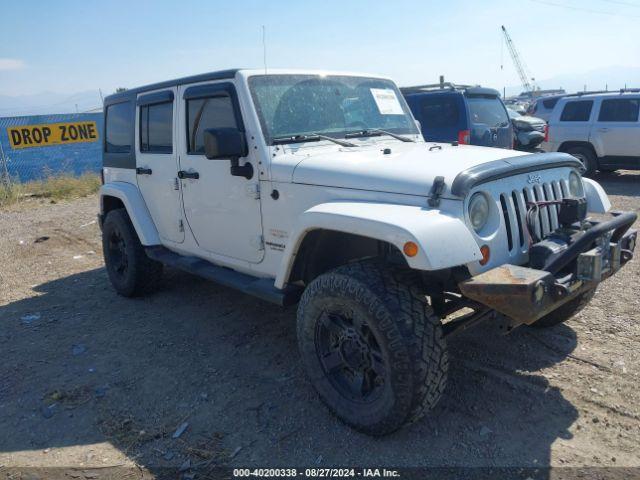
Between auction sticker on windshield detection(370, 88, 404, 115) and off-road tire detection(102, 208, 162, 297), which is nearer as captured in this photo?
auction sticker on windshield detection(370, 88, 404, 115)

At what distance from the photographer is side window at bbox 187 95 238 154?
3934 mm

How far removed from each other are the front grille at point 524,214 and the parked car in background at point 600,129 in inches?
333

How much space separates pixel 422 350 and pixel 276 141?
5.73 feet

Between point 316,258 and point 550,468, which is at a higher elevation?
point 316,258

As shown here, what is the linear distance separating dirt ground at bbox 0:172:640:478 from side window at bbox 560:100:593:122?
7.00m

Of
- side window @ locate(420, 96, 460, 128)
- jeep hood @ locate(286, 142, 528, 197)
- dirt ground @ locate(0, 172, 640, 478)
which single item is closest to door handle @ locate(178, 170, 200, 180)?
jeep hood @ locate(286, 142, 528, 197)

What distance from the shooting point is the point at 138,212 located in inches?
200

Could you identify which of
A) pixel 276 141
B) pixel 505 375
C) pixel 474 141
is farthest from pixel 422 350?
pixel 474 141

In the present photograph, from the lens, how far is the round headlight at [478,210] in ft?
9.45

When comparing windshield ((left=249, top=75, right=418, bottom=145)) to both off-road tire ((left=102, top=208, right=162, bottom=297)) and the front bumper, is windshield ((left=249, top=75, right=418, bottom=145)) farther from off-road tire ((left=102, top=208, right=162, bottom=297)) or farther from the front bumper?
off-road tire ((left=102, top=208, right=162, bottom=297))

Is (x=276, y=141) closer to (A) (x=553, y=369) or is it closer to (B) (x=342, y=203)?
(B) (x=342, y=203)

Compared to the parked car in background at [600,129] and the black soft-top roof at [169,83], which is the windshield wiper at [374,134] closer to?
the black soft-top roof at [169,83]

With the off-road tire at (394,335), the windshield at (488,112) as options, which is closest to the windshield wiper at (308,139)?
the off-road tire at (394,335)

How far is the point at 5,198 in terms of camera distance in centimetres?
1163
